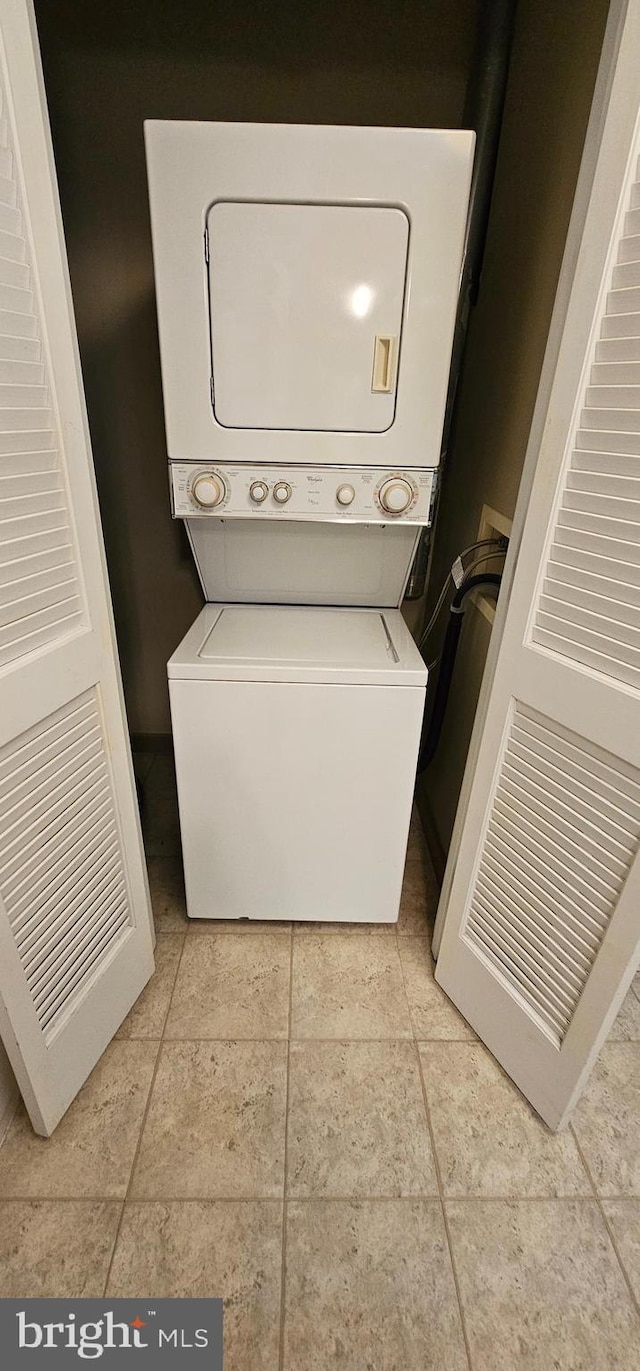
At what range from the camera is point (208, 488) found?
1.26m

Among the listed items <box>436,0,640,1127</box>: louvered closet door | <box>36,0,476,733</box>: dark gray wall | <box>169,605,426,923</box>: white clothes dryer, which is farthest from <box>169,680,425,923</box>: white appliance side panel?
<box>36,0,476,733</box>: dark gray wall

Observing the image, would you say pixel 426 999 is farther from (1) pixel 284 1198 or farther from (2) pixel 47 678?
(2) pixel 47 678

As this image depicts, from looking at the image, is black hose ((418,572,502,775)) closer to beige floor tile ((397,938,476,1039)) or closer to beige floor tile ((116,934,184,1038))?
beige floor tile ((397,938,476,1039))

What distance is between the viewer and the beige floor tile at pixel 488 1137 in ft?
3.64

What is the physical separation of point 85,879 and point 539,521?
1116 millimetres

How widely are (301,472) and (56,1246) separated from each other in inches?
60.8

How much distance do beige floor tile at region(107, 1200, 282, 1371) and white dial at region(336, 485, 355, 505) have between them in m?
1.42

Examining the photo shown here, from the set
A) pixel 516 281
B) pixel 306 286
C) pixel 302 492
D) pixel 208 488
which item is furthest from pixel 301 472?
pixel 516 281

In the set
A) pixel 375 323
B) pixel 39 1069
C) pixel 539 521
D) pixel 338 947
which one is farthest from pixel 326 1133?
pixel 375 323

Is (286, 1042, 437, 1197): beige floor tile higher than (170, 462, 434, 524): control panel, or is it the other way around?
(170, 462, 434, 524): control panel

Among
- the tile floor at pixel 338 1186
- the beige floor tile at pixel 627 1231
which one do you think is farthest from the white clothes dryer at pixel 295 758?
the beige floor tile at pixel 627 1231

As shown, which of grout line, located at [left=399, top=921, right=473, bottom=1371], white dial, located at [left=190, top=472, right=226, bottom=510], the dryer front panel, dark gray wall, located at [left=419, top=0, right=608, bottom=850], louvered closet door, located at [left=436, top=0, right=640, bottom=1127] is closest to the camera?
louvered closet door, located at [left=436, top=0, right=640, bottom=1127]

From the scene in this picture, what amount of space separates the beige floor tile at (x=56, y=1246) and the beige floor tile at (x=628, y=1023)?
1.18m

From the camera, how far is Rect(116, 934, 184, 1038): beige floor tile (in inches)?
53.6
